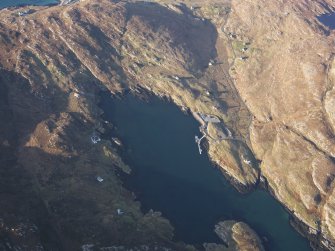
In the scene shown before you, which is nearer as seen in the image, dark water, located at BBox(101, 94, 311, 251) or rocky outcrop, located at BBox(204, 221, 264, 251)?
rocky outcrop, located at BBox(204, 221, 264, 251)

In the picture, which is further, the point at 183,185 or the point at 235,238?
the point at 183,185

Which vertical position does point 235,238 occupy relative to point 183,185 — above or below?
above

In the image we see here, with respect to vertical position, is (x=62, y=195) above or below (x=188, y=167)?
below

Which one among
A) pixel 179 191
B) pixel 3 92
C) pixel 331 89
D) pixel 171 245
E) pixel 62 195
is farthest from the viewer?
pixel 331 89

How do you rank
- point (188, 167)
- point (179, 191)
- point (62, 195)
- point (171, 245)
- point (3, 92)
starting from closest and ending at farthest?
point (171, 245)
point (62, 195)
point (179, 191)
point (188, 167)
point (3, 92)

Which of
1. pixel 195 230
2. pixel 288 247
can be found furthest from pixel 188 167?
pixel 288 247

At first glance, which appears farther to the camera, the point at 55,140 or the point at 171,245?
the point at 55,140

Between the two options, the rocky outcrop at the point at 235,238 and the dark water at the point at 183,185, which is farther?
the dark water at the point at 183,185

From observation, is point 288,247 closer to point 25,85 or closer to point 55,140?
point 55,140
